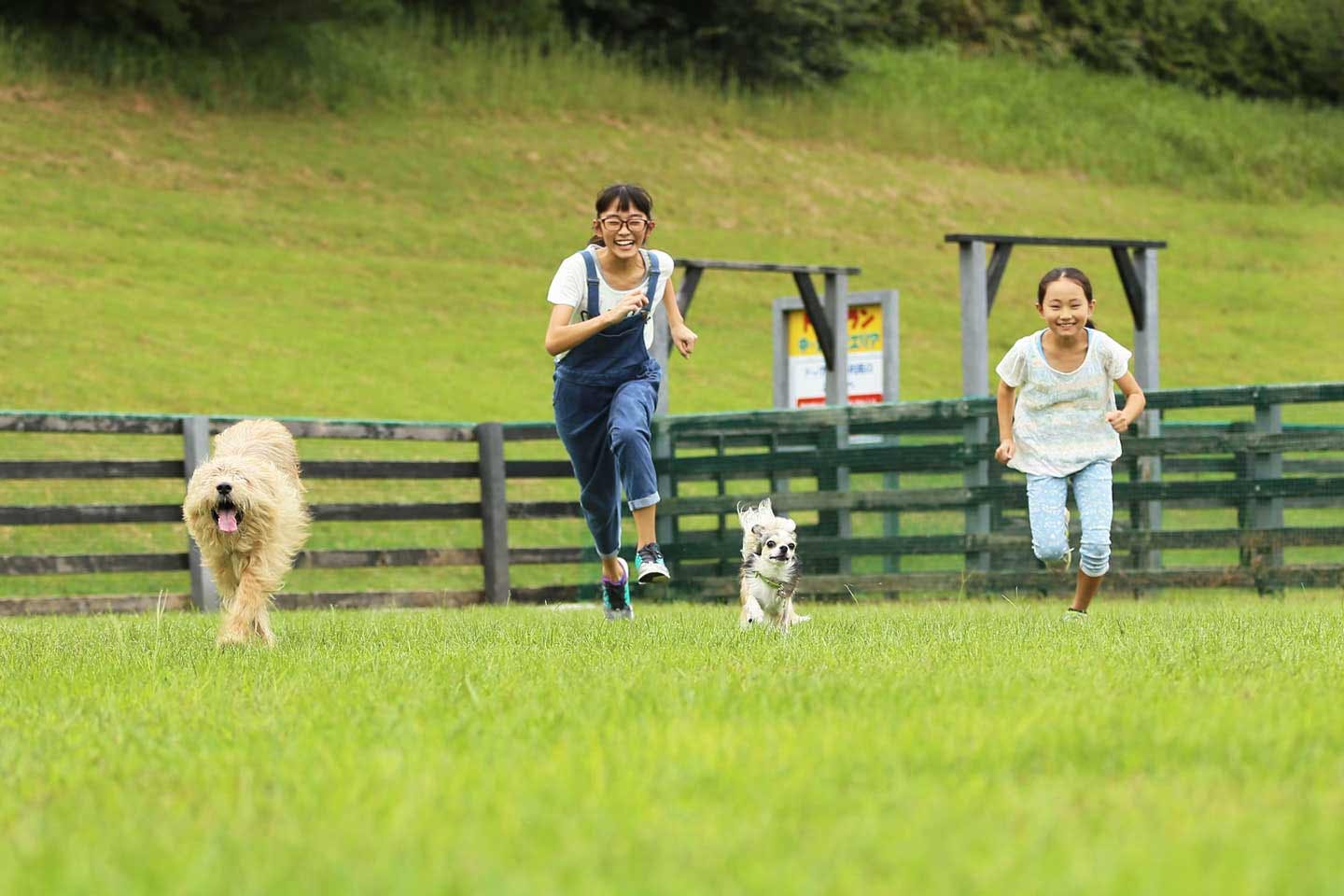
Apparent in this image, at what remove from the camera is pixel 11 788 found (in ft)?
12.8

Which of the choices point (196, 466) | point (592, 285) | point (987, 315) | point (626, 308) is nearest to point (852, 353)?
point (987, 315)

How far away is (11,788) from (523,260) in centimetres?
3275

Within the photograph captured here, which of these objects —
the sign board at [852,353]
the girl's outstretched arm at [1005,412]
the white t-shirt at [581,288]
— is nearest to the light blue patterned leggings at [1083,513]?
the girl's outstretched arm at [1005,412]

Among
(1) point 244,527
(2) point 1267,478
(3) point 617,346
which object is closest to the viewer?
(1) point 244,527

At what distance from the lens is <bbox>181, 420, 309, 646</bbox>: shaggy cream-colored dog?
7.89 meters

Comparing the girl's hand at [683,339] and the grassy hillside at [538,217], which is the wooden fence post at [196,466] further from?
the grassy hillside at [538,217]

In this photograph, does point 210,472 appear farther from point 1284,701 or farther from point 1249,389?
point 1249,389

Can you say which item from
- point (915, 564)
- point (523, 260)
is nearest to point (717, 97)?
point (523, 260)

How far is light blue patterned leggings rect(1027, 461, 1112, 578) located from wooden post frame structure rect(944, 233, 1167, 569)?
4325mm

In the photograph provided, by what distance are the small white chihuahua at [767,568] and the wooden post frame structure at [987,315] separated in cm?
582

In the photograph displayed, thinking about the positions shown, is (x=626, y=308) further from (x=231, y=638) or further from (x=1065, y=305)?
(x=231, y=638)

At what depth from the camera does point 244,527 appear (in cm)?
803

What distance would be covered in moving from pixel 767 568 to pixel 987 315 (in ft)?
29.8

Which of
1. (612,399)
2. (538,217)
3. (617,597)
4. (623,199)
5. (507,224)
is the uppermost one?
(538,217)
